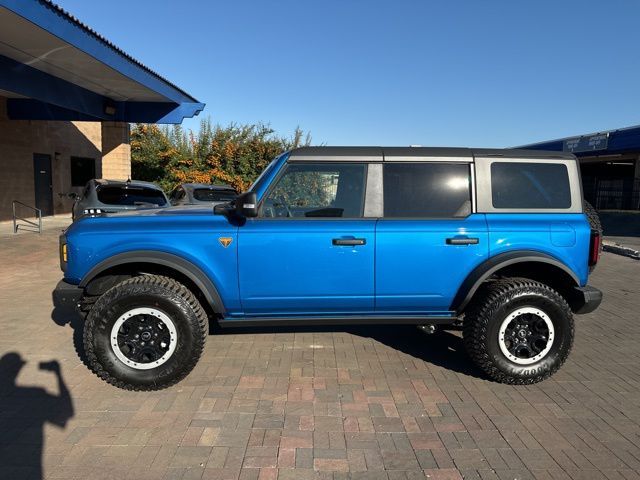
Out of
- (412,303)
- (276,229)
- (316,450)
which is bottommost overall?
(316,450)

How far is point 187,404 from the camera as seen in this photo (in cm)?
349

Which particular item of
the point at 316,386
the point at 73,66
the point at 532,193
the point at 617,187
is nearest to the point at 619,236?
the point at 617,187

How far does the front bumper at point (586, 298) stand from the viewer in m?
3.88

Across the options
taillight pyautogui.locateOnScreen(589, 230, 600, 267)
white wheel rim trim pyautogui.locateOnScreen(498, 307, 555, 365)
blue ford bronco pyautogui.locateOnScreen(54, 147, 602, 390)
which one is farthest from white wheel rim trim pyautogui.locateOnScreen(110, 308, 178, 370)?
taillight pyautogui.locateOnScreen(589, 230, 600, 267)

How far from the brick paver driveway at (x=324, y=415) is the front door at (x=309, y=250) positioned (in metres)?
0.70

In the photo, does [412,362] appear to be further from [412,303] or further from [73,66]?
[73,66]

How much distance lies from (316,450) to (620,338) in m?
4.01

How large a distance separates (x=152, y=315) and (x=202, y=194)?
22.8 ft

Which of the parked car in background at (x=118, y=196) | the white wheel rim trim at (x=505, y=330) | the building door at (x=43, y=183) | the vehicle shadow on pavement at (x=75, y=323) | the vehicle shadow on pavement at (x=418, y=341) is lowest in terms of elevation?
the vehicle shadow on pavement at (x=418, y=341)

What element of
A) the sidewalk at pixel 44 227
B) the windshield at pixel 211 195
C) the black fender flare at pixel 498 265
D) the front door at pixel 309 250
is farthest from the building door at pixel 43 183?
the black fender flare at pixel 498 265

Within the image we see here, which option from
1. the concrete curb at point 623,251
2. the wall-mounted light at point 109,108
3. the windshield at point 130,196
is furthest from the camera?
the wall-mounted light at point 109,108

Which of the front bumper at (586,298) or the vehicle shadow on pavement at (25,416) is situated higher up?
the front bumper at (586,298)

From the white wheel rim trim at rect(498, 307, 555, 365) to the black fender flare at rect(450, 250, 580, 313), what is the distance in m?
0.36

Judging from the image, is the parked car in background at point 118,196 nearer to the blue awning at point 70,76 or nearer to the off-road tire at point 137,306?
the blue awning at point 70,76
